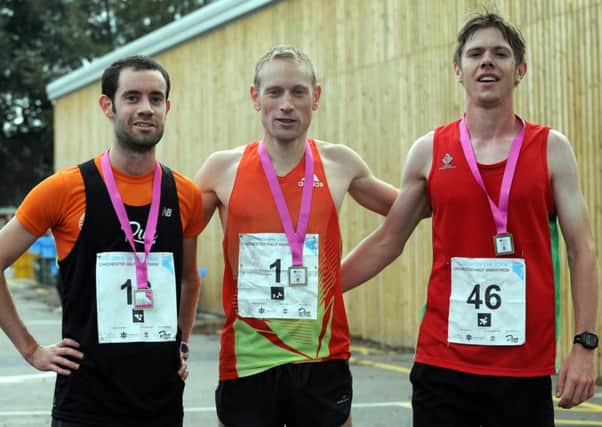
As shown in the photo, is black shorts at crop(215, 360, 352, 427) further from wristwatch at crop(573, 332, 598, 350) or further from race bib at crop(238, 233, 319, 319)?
wristwatch at crop(573, 332, 598, 350)

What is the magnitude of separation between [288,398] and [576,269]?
1.29 meters

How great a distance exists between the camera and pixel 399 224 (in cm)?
512

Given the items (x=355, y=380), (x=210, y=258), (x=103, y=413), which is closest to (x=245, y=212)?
(x=103, y=413)

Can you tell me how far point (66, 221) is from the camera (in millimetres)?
4656

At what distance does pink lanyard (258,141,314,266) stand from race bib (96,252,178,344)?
1.78ft

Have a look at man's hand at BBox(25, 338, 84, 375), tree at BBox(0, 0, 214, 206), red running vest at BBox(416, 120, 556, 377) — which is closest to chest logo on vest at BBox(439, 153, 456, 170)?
red running vest at BBox(416, 120, 556, 377)

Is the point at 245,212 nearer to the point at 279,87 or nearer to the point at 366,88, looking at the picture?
the point at 279,87

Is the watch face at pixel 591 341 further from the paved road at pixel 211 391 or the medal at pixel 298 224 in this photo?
the paved road at pixel 211 391

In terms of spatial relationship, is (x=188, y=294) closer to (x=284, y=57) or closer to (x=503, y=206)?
(x=284, y=57)

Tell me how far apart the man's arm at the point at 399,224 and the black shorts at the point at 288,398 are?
1.88 ft

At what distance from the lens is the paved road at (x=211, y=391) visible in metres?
9.33

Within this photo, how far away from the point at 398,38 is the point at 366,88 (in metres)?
1.00

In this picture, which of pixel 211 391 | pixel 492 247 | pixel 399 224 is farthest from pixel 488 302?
pixel 211 391

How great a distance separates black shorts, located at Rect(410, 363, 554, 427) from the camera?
4566mm
